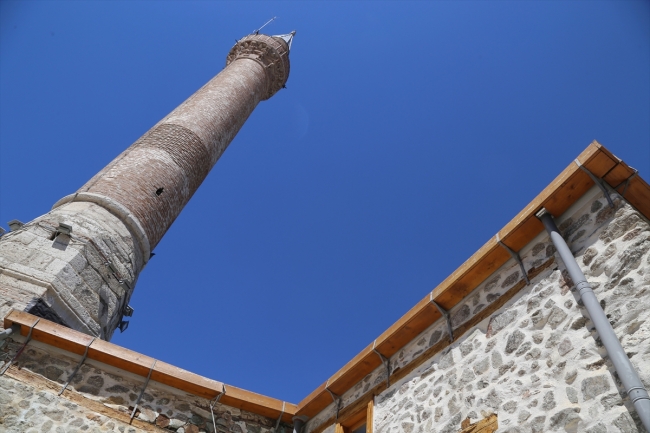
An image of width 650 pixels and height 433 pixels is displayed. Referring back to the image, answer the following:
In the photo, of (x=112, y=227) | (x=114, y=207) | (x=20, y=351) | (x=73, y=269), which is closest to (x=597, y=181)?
(x=20, y=351)

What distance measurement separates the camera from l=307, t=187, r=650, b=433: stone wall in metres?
3.47

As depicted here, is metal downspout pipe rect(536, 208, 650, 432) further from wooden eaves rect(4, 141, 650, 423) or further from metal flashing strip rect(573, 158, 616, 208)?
metal flashing strip rect(573, 158, 616, 208)

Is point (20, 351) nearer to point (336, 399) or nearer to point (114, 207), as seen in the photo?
point (114, 207)

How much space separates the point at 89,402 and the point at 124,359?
1.93ft

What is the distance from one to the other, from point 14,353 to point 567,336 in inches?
235

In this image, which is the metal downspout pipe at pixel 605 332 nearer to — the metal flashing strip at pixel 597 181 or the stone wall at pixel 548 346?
the stone wall at pixel 548 346

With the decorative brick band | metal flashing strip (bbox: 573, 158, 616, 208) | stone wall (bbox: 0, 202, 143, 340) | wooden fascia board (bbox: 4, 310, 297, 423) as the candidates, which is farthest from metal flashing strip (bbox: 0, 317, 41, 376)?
metal flashing strip (bbox: 573, 158, 616, 208)

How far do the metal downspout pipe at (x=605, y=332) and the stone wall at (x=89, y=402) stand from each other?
452 centimetres

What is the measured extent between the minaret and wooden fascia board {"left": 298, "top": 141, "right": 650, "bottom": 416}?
4.01 m

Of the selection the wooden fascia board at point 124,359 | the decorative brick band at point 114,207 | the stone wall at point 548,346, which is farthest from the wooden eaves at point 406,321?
the decorative brick band at point 114,207

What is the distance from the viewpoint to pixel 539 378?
3.93 m

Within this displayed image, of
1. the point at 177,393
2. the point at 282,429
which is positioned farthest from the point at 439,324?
the point at 177,393

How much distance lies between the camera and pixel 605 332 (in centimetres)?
346

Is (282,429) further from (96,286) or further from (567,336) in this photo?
(567,336)
